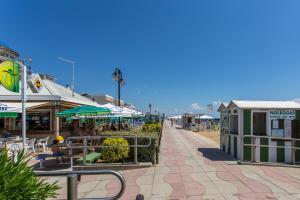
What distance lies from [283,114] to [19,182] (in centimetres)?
944

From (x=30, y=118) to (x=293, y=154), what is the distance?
14789 mm

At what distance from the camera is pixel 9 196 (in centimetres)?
312

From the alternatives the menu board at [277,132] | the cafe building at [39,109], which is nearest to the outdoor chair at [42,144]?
the cafe building at [39,109]

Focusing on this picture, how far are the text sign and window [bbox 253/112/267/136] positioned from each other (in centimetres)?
40

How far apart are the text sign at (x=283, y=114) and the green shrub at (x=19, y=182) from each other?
8861mm

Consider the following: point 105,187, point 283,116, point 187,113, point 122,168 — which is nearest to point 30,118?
point 122,168

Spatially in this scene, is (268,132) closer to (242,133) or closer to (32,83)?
(242,133)

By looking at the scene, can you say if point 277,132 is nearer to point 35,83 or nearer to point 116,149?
point 116,149

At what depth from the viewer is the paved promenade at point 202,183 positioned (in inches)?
255

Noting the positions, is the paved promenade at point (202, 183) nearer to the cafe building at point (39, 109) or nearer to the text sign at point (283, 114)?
the text sign at point (283, 114)

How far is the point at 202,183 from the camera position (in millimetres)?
7391

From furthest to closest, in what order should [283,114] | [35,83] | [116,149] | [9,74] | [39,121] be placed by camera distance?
[35,83] < [39,121] < [9,74] < [283,114] < [116,149]

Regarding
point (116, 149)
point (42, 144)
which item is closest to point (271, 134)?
point (116, 149)

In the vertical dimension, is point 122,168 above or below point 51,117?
below
